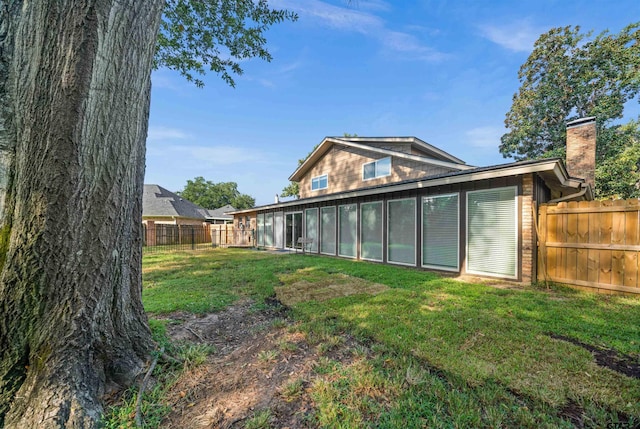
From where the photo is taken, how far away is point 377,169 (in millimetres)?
11891

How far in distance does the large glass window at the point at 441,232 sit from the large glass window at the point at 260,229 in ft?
36.4

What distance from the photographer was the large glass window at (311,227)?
11750 mm

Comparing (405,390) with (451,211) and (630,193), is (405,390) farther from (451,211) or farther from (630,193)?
(630,193)

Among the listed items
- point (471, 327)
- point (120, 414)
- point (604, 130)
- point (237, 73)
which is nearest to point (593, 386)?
point (471, 327)

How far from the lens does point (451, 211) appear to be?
6.83 meters

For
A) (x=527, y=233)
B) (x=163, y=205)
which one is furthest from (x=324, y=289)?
(x=163, y=205)

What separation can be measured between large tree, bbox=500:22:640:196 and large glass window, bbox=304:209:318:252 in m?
16.7

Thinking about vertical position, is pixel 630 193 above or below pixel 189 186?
below

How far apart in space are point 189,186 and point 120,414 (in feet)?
146

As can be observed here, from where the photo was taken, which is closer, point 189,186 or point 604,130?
point 604,130

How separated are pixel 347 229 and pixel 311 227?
97.6 inches

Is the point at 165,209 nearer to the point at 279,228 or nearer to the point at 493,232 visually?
the point at 279,228

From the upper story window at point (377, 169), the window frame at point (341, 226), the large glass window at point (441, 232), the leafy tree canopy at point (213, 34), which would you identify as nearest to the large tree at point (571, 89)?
the upper story window at point (377, 169)

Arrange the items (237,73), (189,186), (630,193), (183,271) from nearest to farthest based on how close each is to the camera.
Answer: (237,73), (183,271), (630,193), (189,186)
